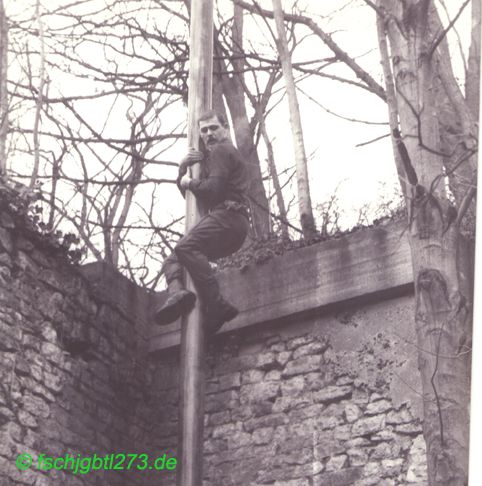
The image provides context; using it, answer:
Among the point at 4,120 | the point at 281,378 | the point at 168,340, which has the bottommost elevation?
the point at 281,378

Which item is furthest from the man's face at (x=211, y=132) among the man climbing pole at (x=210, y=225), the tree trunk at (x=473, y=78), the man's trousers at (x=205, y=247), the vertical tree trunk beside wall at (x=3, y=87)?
the tree trunk at (x=473, y=78)

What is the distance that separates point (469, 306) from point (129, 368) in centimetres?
317

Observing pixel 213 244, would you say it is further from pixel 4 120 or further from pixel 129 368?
pixel 4 120

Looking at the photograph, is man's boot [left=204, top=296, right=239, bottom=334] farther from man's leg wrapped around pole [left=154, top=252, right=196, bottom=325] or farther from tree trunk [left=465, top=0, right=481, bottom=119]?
tree trunk [left=465, top=0, right=481, bottom=119]

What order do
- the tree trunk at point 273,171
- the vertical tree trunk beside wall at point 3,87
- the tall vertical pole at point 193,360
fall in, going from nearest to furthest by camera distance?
the tall vertical pole at point 193,360
the vertical tree trunk beside wall at point 3,87
the tree trunk at point 273,171

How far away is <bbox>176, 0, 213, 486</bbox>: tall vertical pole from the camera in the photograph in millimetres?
5387

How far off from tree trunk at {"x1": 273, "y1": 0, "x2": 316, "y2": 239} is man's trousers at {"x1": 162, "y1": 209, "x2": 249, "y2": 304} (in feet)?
5.00

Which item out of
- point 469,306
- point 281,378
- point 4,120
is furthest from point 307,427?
point 4,120

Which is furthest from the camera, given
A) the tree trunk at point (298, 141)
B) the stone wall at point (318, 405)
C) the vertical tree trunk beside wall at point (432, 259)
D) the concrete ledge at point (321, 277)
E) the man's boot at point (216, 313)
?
the tree trunk at point (298, 141)

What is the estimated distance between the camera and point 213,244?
6102 millimetres

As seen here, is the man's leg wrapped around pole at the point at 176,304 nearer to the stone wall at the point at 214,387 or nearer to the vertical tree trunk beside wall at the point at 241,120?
the stone wall at the point at 214,387

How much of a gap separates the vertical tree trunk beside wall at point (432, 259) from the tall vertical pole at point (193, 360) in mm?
1396

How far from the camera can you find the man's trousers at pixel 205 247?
5902 millimetres

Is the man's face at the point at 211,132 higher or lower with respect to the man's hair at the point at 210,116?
lower
